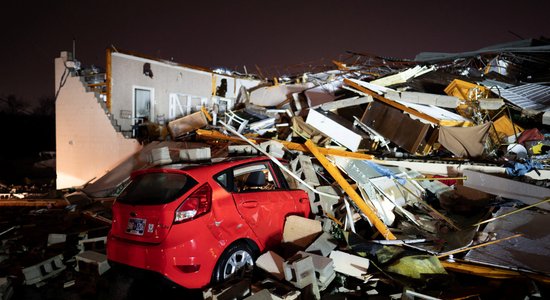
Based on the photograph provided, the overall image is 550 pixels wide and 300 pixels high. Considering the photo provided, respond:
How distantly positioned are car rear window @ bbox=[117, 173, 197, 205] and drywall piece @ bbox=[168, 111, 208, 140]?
6.95 meters

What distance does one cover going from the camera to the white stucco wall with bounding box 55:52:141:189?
1164cm

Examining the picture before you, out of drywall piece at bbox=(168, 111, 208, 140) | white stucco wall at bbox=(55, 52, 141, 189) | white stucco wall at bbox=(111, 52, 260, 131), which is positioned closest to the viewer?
drywall piece at bbox=(168, 111, 208, 140)

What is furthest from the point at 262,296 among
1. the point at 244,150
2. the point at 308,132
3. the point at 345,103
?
the point at 345,103

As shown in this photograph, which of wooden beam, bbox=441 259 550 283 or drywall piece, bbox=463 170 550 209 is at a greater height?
drywall piece, bbox=463 170 550 209

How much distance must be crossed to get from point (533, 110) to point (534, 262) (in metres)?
5.69

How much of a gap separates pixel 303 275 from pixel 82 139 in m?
11.3

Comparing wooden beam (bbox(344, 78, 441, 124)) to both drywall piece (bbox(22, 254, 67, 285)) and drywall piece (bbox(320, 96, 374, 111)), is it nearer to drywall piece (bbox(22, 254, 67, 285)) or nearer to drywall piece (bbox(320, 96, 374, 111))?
drywall piece (bbox(320, 96, 374, 111))

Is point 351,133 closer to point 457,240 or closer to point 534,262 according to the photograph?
point 457,240

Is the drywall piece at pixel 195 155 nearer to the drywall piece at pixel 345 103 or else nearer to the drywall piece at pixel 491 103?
the drywall piece at pixel 345 103

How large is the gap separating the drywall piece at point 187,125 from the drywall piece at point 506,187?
7.73 metres

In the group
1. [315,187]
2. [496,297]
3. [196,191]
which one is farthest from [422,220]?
[196,191]

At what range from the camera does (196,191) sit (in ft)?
12.7

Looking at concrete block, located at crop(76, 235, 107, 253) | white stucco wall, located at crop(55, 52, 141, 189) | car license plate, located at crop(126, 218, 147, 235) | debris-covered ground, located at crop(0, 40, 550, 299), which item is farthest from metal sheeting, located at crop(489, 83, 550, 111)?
white stucco wall, located at crop(55, 52, 141, 189)

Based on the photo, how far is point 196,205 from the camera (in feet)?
12.6
